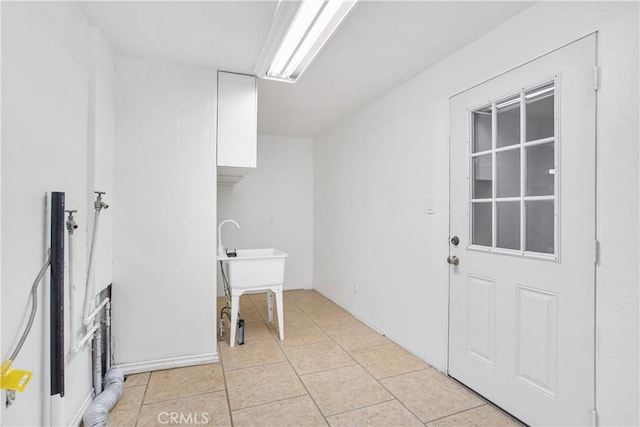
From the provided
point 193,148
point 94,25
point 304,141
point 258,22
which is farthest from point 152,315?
point 304,141

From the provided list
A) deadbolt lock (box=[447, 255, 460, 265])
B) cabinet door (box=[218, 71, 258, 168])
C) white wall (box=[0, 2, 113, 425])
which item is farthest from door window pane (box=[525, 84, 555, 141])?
white wall (box=[0, 2, 113, 425])

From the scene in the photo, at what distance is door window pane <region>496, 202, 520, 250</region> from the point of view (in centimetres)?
184

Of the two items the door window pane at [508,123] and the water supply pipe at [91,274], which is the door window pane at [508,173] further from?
the water supply pipe at [91,274]

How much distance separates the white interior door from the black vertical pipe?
2.25 m

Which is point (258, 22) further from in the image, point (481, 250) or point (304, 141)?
point (304, 141)

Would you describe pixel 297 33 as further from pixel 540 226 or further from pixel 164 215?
pixel 540 226

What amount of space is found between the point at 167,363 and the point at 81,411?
0.64 m

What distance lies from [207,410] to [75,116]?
1827mm

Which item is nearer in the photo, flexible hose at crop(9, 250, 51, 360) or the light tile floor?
flexible hose at crop(9, 250, 51, 360)

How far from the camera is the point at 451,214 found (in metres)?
2.27

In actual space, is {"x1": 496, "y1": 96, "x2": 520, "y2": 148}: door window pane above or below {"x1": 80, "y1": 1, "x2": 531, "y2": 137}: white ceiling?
below

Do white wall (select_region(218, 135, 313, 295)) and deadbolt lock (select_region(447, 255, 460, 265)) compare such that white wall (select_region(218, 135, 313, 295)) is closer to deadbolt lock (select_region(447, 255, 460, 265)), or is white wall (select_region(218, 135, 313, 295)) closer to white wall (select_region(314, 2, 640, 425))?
white wall (select_region(314, 2, 640, 425))

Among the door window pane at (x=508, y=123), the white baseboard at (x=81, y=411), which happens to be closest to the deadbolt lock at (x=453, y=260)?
the door window pane at (x=508, y=123)

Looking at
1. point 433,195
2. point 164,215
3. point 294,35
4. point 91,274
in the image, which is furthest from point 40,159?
point 433,195
